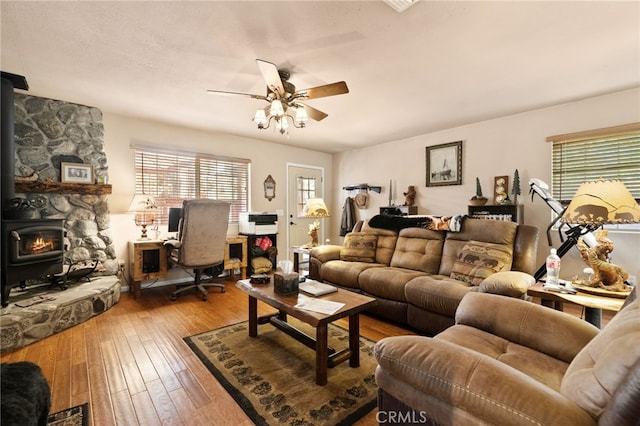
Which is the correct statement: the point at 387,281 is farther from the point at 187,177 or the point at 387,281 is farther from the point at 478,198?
the point at 187,177

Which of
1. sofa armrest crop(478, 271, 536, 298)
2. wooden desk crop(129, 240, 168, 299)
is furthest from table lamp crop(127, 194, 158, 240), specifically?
sofa armrest crop(478, 271, 536, 298)

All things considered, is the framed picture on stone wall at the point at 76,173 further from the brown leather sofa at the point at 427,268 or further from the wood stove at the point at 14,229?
the brown leather sofa at the point at 427,268

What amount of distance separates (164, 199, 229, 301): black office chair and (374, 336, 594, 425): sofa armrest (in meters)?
2.82

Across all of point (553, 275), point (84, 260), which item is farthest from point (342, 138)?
point (84, 260)

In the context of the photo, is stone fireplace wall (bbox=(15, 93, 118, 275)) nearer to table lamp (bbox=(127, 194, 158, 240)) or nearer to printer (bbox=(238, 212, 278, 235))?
table lamp (bbox=(127, 194, 158, 240))

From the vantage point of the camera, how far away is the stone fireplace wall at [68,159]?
3.13 m

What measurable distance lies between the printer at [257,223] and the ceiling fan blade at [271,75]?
8.27 ft

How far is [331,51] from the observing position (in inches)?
87.0

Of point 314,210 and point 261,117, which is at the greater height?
point 261,117

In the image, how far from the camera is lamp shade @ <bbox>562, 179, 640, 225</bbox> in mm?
1636

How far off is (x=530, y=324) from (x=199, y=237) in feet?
10.6

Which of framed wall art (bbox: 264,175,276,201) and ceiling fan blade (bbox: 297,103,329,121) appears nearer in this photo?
ceiling fan blade (bbox: 297,103,329,121)

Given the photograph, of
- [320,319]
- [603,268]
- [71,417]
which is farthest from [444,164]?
[71,417]

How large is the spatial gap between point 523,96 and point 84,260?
5.47 metres
